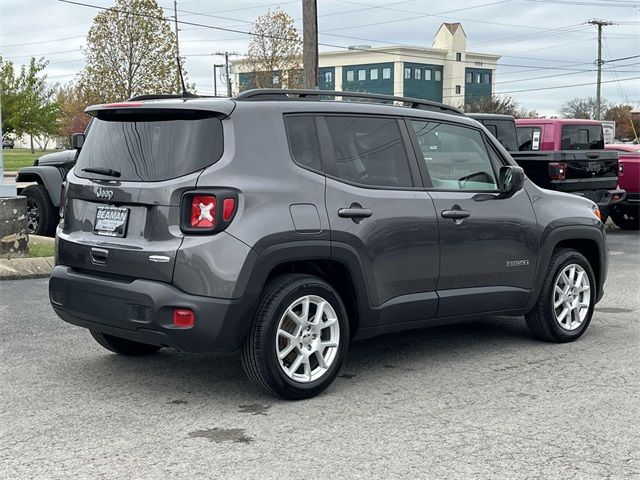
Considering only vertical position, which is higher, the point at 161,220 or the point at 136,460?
the point at 161,220

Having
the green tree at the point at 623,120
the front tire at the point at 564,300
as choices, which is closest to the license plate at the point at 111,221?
the front tire at the point at 564,300

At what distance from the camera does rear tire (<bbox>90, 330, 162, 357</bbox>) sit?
6.38m

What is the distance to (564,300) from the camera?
7.11 m

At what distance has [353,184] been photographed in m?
5.74

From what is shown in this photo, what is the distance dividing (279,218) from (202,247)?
498 millimetres

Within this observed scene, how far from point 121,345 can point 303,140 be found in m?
2.06

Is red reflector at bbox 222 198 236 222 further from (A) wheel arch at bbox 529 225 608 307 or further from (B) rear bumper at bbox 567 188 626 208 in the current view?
(B) rear bumper at bbox 567 188 626 208

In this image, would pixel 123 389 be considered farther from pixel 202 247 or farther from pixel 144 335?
pixel 202 247

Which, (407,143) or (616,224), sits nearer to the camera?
(407,143)

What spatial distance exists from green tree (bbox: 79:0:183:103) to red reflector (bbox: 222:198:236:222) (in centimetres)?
3989

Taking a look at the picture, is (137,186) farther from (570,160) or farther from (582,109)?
(582,109)

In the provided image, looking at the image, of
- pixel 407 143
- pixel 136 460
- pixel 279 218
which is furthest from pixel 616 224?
pixel 136 460

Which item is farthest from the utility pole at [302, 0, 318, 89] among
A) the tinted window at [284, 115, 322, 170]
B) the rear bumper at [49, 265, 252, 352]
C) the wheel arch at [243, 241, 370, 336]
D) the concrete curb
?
the rear bumper at [49, 265, 252, 352]

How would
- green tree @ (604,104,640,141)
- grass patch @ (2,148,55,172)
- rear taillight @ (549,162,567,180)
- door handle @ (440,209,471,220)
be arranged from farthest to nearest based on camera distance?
1. green tree @ (604,104,640,141)
2. grass patch @ (2,148,55,172)
3. rear taillight @ (549,162,567,180)
4. door handle @ (440,209,471,220)
